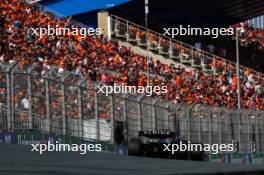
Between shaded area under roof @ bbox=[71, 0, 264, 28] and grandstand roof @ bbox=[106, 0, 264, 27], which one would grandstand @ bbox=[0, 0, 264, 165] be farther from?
grandstand roof @ bbox=[106, 0, 264, 27]

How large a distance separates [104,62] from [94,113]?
1205 centimetres

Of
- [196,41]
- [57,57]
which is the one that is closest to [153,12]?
[196,41]

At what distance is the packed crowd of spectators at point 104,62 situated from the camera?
3136cm

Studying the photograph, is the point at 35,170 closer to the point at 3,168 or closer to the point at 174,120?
the point at 3,168

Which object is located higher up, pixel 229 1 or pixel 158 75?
pixel 229 1

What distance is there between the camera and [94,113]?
78.9 ft

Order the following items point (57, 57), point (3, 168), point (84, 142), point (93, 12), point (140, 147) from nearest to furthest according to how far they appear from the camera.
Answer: point (3, 168) < point (84, 142) < point (140, 147) < point (57, 57) < point (93, 12)

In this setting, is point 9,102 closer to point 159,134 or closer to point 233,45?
point 159,134

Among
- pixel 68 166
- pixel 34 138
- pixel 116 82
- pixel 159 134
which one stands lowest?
pixel 68 166

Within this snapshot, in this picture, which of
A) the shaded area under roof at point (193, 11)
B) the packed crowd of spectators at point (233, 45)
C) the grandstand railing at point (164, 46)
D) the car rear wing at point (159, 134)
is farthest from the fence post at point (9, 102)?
the packed crowd of spectators at point (233, 45)

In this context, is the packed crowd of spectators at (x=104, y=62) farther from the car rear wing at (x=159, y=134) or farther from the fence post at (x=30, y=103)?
the fence post at (x=30, y=103)

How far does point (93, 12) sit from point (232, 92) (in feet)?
32.6

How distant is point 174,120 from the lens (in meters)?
29.4

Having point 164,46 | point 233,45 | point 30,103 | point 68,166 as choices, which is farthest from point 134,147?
point 233,45
